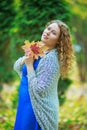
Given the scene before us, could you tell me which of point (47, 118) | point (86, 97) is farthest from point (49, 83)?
point (86, 97)

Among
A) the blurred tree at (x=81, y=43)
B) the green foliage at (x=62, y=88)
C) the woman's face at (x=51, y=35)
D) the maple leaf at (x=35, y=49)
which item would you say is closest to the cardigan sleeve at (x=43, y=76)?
the maple leaf at (x=35, y=49)

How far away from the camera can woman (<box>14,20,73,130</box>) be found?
4.48 meters

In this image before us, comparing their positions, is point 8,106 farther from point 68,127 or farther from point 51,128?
point 51,128

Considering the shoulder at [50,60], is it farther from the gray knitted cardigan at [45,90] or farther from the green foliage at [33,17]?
the green foliage at [33,17]

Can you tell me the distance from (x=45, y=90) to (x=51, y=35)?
1.97 feet

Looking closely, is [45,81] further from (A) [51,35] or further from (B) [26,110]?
(A) [51,35]

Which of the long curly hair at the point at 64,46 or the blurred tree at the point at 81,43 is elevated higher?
the blurred tree at the point at 81,43

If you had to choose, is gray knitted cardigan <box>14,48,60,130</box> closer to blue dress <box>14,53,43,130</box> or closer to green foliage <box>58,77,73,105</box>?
blue dress <box>14,53,43,130</box>

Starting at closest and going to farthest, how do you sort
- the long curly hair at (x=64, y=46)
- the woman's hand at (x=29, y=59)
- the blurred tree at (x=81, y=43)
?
the woman's hand at (x=29, y=59), the long curly hair at (x=64, y=46), the blurred tree at (x=81, y=43)

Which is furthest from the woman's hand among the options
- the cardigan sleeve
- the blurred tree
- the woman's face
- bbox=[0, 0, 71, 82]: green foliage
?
the blurred tree

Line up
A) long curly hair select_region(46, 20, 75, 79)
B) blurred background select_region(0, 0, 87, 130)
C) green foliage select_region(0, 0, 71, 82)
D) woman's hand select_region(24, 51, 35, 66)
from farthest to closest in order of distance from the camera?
green foliage select_region(0, 0, 71, 82)
blurred background select_region(0, 0, 87, 130)
long curly hair select_region(46, 20, 75, 79)
woman's hand select_region(24, 51, 35, 66)

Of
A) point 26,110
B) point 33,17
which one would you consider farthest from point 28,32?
point 26,110

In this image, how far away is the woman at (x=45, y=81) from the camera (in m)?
4.48

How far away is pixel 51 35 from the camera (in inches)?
184
